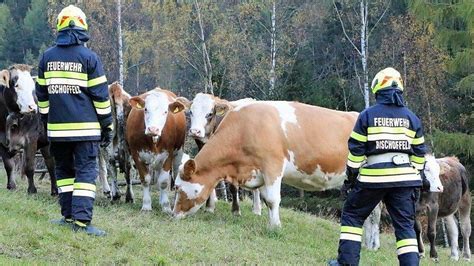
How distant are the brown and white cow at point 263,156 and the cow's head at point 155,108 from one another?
0.78m

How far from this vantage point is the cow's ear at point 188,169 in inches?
463

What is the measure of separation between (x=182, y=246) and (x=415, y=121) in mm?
3330

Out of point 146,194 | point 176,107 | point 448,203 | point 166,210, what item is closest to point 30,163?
point 146,194

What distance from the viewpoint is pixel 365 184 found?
29.1 feet

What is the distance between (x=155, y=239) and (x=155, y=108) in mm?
3379

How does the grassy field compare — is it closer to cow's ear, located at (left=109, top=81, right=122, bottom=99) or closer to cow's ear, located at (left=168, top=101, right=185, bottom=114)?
cow's ear, located at (left=168, top=101, right=185, bottom=114)

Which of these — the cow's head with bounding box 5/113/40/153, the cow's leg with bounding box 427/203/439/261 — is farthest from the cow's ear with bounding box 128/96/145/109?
the cow's leg with bounding box 427/203/439/261

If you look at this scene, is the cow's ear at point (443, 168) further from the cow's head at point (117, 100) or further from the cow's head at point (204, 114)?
the cow's head at point (117, 100)

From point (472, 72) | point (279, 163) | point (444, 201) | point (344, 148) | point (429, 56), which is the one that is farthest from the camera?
point (429, 56)

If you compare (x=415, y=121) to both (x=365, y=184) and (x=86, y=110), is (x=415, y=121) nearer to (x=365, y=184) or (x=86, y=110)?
(x=365, y=184)

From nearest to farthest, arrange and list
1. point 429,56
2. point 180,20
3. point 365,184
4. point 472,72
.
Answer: point 365,184 → point 472,72 → point 429,56 → point 180,20

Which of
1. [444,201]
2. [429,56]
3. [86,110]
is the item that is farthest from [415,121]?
[429,56]

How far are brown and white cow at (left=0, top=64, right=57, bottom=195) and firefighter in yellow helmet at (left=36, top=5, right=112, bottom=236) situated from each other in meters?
3.45

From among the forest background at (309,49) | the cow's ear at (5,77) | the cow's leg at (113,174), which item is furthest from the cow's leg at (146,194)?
the forest background at (309,49)
